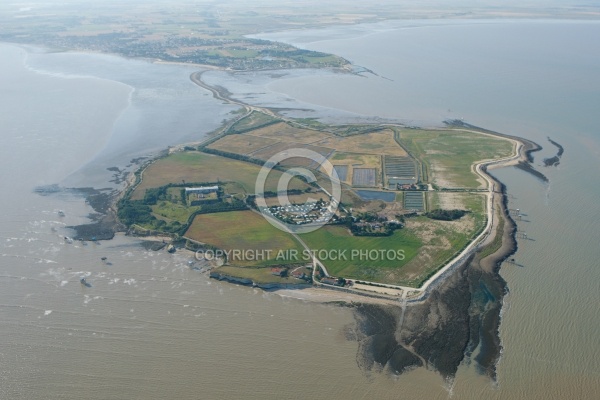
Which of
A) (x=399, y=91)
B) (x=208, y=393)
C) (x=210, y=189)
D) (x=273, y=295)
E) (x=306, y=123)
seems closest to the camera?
(x=208, y=393)

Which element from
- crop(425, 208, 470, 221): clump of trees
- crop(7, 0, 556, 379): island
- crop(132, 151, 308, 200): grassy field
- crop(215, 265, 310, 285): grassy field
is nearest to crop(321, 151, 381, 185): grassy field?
crop(7, 0, 556, 379): island

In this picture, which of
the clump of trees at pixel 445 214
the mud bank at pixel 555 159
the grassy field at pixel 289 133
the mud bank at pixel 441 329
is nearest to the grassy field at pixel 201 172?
the grassy field at pixel 289 133

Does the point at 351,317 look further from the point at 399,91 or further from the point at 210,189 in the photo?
the point at 399,91

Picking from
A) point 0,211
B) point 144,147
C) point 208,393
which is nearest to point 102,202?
point 0,211

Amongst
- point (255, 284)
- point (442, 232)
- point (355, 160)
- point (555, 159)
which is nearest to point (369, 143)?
point (355, 160)

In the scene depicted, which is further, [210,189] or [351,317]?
[210,189]

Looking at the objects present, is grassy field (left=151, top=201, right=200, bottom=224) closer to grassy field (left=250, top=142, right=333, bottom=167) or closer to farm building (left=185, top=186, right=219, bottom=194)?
farm building (left=185, top=186, right=219, bottom=194)
